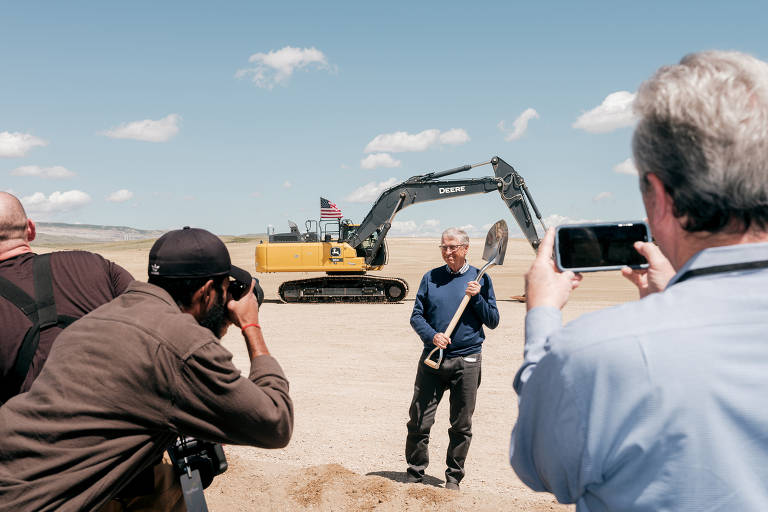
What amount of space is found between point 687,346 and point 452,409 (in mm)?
4605

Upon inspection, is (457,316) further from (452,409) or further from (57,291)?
(57,291)

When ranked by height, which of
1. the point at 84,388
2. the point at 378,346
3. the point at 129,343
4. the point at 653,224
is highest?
the point at 653,224

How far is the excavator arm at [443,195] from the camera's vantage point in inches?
753

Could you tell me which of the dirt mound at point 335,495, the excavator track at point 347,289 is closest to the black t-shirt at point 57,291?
the dirt mound at point 335,495

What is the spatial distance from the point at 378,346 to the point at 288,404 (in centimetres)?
1022

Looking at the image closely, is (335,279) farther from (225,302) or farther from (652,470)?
(652,470)

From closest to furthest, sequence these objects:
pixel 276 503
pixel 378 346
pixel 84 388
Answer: pixel 84 388 < pixel 276 503 < pixel 378 346

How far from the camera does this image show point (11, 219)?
3273mm

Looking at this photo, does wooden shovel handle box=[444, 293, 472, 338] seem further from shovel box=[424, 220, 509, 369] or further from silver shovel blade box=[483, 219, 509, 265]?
silver shovel blade box=[483, 219, 509, 265]

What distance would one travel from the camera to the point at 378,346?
12.4m

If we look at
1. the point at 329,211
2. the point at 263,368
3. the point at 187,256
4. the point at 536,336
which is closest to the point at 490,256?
the point at 263,368

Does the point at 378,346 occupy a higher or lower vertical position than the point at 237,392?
lower

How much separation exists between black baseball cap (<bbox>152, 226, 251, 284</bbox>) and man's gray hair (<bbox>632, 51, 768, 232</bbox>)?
1.61 meters

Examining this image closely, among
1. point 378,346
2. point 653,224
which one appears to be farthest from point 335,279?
point 653,224
